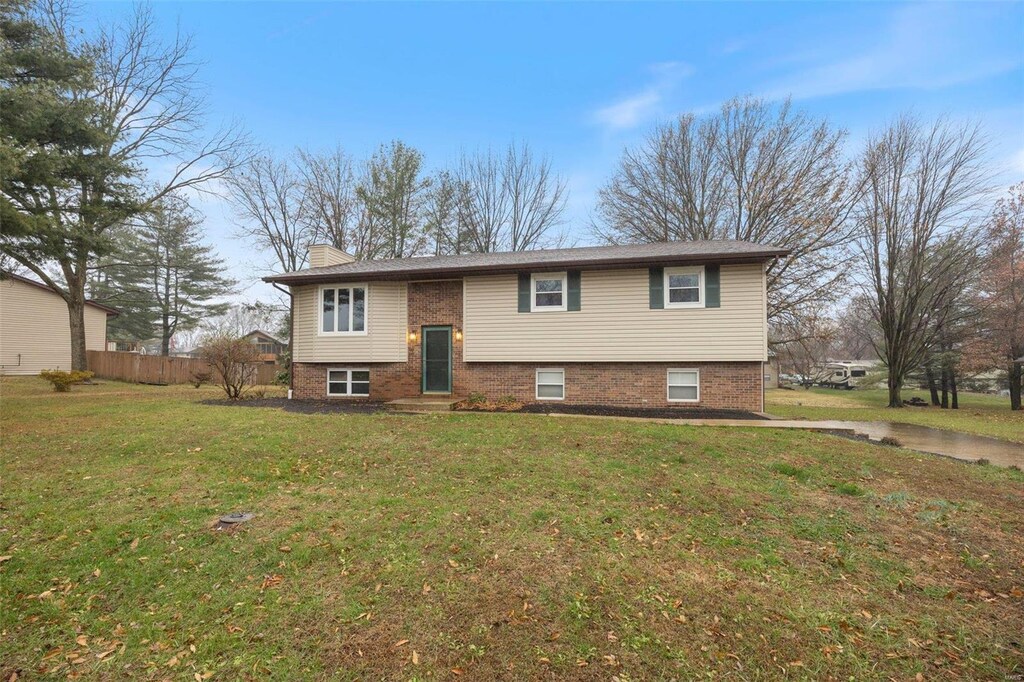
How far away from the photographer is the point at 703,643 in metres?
2.72

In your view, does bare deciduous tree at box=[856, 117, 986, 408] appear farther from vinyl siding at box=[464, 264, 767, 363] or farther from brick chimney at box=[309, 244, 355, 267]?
brick chimney at box=[309, 244, 355, 267]

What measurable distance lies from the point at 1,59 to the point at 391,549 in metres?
12.7

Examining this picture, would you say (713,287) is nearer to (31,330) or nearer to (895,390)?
(895,390)

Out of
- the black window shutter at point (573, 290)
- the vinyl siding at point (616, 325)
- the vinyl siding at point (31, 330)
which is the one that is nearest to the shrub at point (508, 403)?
the vinyl siding at point (616, 325)

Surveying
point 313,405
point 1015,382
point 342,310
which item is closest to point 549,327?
point 342,310

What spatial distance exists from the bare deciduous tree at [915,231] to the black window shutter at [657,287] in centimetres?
1392

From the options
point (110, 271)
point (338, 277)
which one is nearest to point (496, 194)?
point (338, 277)

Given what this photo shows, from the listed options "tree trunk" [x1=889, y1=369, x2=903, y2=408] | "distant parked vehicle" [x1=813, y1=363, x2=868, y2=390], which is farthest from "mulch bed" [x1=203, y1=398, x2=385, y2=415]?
"distant parked vehicle" [x1=813, y1=363, x2=868, y2=390]

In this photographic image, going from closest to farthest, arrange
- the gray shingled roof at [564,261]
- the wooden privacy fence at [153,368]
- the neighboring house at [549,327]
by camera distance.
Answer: the gray shingled roof at [564,261]
the neighboring house at [549,327]
the wooden privacy fence at [153,368]

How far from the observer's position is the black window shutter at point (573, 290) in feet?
40.6

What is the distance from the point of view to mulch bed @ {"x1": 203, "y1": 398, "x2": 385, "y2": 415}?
11.1 meters

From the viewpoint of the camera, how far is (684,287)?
1184 cm

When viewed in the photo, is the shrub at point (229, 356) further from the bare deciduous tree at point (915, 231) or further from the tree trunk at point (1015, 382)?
the tree trunk at point (1015, 382)

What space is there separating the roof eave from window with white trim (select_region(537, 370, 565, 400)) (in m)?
2.93
